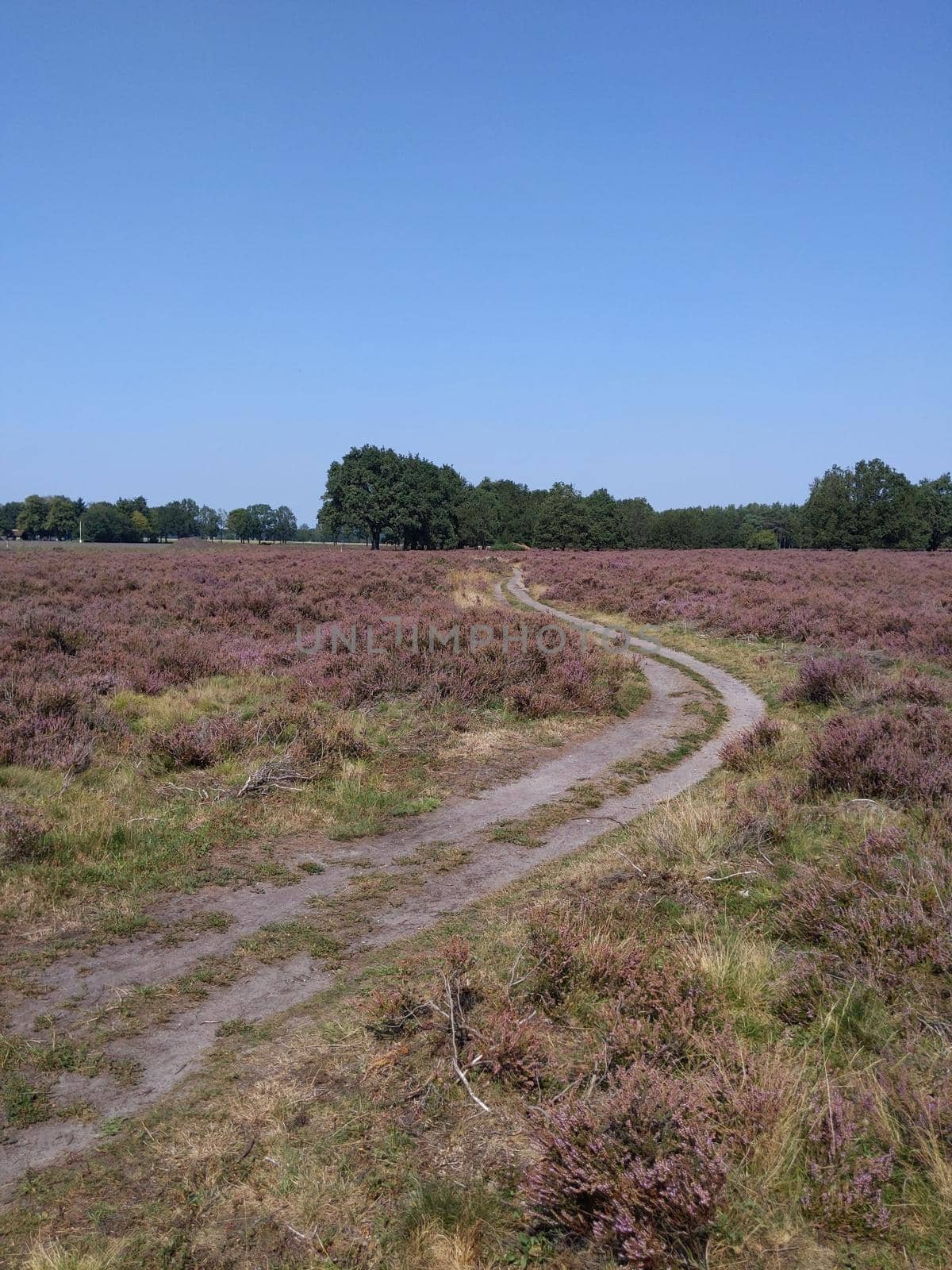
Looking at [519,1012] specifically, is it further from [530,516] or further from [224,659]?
[530,516]

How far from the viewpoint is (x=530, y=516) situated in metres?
117

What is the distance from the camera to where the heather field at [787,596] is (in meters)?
19.4

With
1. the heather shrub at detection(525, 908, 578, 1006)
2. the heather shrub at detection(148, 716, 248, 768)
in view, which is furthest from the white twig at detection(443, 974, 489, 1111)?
the heather shrub at detection(148, 716, 248, 768)

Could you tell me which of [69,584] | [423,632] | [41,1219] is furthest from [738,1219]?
[69,584]

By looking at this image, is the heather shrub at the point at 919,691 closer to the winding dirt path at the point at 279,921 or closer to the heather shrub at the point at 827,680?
the heather shrub at the point at 827,680

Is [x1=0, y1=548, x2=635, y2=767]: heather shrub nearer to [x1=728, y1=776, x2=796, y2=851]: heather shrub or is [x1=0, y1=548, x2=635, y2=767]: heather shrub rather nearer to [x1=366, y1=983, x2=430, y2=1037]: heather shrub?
[x1=728, y1=776, x2=796, y2=851]: heather shrub

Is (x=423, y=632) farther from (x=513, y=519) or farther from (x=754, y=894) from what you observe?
(x=513, y=519)

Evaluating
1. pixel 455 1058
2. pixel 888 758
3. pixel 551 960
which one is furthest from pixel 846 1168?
pixel 888 758

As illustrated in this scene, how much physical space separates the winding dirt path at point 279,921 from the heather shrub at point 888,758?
1.78 meters

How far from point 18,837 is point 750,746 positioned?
848 cm

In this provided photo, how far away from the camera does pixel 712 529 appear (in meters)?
118

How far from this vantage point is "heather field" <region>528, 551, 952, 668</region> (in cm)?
1941

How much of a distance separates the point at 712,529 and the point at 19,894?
120m

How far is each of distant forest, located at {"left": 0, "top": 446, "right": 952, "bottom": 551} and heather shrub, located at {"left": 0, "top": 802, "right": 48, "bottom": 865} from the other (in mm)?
75095
